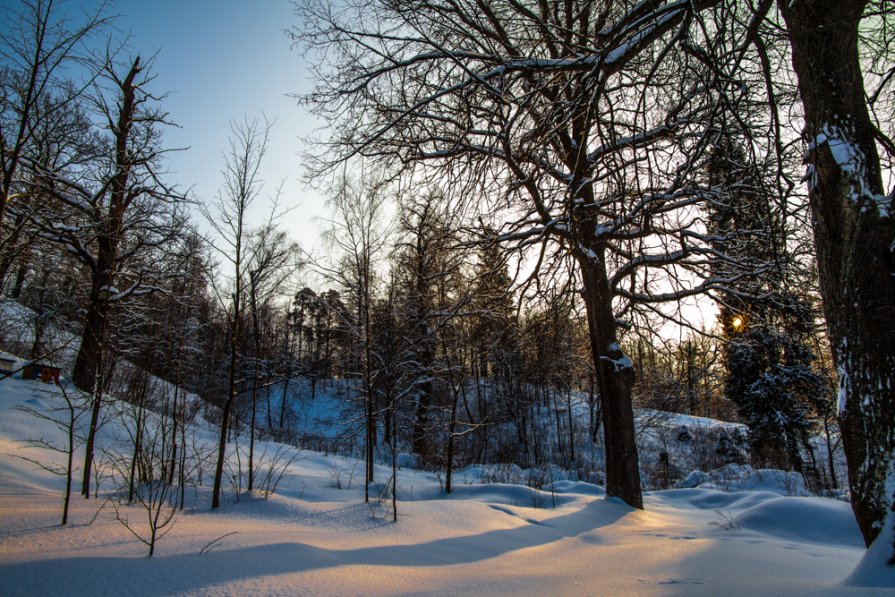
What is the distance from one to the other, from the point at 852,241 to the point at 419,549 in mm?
3739

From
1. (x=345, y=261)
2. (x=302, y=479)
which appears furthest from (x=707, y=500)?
(x=345, y=261)

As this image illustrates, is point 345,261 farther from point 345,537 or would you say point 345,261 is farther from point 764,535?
point 764,535

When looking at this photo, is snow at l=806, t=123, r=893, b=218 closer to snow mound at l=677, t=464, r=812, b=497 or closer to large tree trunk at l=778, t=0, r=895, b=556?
large tree trunk at l=778, t=0, r=895, b=556

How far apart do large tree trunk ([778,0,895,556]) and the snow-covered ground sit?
600mm

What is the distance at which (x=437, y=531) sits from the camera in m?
4.30

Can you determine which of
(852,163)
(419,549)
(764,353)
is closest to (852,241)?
(852,163)

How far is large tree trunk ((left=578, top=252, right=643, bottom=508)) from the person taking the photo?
663 centimetres

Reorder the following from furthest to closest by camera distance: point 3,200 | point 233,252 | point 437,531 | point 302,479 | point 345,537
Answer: point 302,479, point 233,252, point 437,531, point 345,537, point 3,200

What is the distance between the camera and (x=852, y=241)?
2.42 m

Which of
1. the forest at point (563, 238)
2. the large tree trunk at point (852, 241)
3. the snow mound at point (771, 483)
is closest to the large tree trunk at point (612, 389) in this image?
the forest at point (563, 238)

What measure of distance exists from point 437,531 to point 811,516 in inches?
183

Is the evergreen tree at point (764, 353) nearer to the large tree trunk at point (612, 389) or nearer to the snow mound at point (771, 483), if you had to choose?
the large tree trunk at point (612, 389)

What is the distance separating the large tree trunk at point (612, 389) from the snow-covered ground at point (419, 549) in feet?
1.60

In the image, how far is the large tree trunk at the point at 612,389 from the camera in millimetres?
6633
